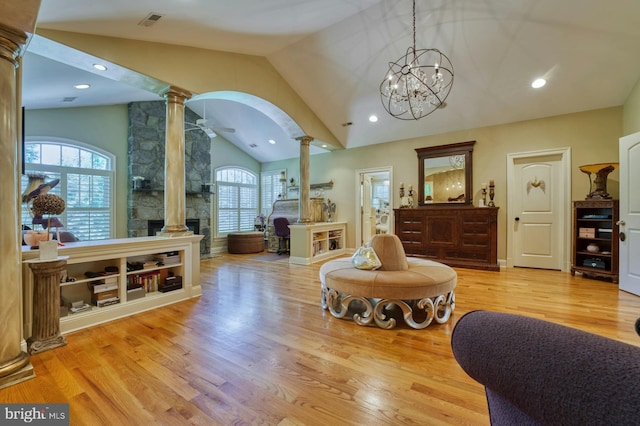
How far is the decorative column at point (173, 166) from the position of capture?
3404 millimetres

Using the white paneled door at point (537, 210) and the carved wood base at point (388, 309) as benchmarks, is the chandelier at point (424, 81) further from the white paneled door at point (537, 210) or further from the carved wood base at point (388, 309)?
the carved wood base at point (388, 309)

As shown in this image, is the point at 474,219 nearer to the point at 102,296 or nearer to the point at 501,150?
the point at 501,150

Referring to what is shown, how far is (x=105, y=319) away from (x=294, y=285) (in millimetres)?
2206

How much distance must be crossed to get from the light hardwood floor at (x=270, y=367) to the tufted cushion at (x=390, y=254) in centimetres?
63

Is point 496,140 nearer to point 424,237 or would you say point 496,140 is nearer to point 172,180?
point 424,237

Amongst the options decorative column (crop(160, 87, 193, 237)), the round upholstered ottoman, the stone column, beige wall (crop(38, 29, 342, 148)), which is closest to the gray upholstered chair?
the stone column

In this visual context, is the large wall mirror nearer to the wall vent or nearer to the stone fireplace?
the wall vent

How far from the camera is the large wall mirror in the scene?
5.38 metres

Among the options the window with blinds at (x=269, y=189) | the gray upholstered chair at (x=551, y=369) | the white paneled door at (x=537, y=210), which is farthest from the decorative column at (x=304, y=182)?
the gray upholstered chair at (x=551, y=369)

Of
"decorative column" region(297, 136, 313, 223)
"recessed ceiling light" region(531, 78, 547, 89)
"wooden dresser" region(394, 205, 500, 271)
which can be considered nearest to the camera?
"recessed ceiling light" region(531, 78, 547, 89)

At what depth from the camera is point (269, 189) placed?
28.7 ft

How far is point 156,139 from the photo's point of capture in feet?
20.4

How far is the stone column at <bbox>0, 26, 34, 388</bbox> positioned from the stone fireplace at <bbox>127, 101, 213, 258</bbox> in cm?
434

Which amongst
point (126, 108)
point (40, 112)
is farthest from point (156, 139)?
point (40, 112)
